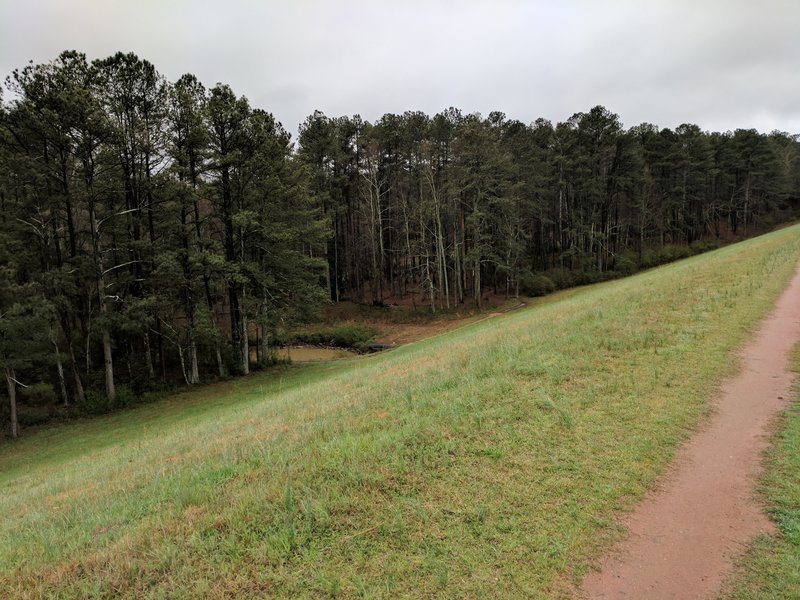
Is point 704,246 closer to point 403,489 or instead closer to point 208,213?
point 208,213

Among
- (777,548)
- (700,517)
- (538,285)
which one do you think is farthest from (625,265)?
(777,548)

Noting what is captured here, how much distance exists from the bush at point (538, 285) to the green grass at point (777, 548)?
1525 inches

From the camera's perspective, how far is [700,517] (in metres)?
4.47

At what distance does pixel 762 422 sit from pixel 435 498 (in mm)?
5347

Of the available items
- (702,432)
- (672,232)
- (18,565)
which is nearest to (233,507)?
(18,565)

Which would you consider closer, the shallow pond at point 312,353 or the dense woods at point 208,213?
the dense woods at point 208,213

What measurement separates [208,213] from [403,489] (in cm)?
2662

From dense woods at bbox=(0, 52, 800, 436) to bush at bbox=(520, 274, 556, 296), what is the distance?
10.6 inches

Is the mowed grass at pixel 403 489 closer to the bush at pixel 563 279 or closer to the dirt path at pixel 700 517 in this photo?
the dirt path at pixel 700 517

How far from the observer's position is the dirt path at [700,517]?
370 centimetres

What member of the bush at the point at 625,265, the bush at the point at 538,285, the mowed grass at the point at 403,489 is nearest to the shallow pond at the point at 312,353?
the bush at the point at 538,285

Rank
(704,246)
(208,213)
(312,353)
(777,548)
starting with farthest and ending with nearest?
(704,246) < (312,353) < (208,213) < (777,548)

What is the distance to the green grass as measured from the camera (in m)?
3.51

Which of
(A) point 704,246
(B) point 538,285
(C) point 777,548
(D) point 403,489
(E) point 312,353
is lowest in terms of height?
(E) point 312,353
